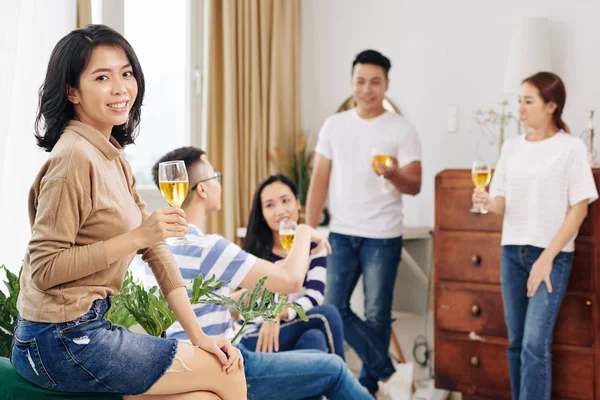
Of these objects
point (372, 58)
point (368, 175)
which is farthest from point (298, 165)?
point (372, 58)

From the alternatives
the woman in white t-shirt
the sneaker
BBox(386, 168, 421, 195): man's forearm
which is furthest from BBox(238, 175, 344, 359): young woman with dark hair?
the sneaker

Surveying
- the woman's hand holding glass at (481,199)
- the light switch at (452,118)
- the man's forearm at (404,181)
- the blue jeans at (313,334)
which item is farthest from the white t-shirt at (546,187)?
the light switch at (452,118)

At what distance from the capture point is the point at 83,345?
1246 millimetres

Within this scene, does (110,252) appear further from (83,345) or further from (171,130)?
(171,130)

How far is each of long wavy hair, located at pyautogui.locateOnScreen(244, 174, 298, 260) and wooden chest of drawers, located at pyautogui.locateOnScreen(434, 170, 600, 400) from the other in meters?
0.90

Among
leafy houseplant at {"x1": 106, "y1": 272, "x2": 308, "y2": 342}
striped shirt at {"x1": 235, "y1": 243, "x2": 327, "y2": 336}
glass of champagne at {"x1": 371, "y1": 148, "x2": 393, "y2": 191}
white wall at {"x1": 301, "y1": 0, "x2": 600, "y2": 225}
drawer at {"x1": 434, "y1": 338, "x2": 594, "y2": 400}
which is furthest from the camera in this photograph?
white wall at {"x1": 301, "y1": 0, "x2": 600, "y2": 225}

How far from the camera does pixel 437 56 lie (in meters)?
3.87

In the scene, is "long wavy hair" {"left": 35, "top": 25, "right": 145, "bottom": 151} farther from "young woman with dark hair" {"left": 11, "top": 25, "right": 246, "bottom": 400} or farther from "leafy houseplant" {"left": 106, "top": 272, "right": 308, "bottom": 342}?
"leafy houseplant" {"left": 106, "top": 272, "right": 308, "bottom": 342}

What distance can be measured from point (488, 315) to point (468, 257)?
280 millimetres

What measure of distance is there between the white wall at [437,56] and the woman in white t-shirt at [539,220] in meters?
0.85

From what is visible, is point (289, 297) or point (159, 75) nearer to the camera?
point (289, 297)

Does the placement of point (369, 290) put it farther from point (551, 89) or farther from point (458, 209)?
point (551, 89)

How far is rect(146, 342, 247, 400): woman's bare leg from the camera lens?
1333mm

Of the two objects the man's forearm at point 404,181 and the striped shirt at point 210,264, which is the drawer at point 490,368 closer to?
the man's forearm at point 404,181
